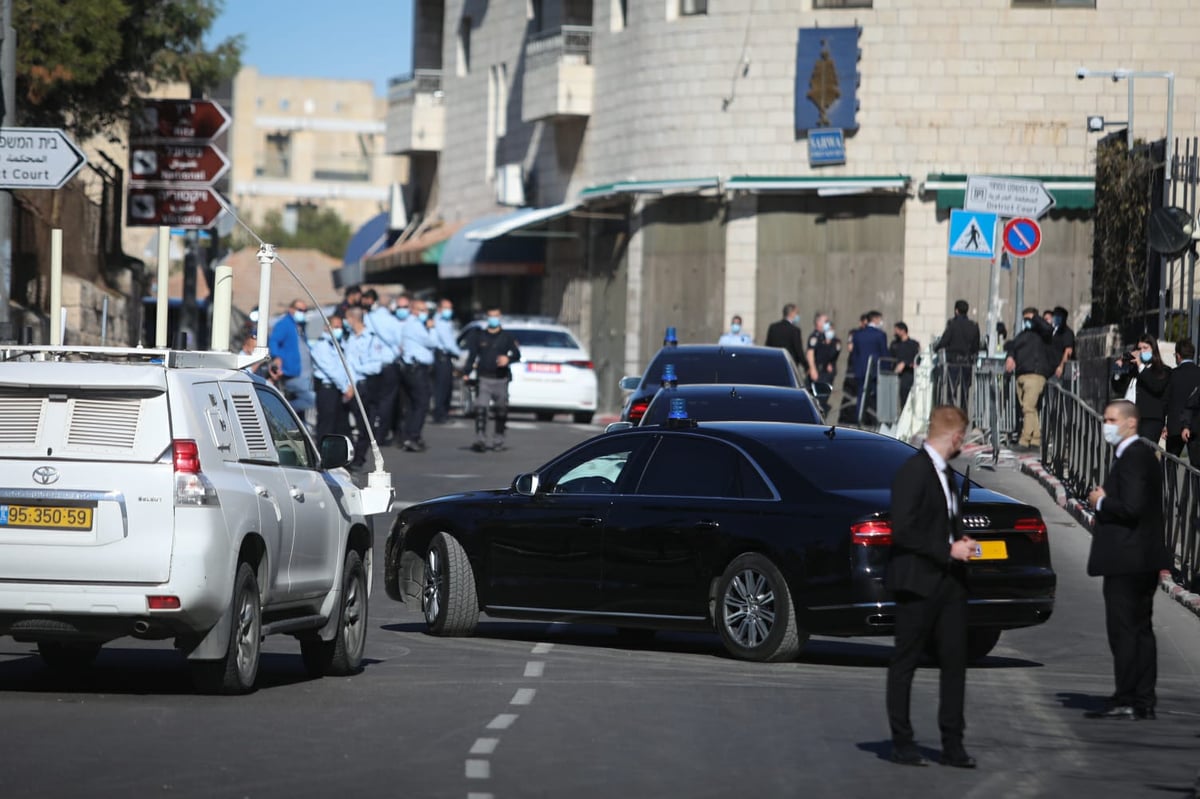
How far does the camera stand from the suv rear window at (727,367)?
23706 millimetres

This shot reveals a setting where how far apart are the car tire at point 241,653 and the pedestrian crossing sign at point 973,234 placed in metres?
16.8

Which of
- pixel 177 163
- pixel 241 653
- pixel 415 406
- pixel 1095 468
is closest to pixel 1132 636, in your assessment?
pixel 241 653

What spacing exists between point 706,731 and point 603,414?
37348mm

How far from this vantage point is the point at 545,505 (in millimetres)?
14211

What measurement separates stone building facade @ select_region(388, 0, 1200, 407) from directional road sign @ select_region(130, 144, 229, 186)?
1975 centimetres

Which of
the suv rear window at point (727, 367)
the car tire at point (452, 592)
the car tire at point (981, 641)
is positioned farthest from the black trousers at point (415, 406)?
the car tire at point (981, 641)

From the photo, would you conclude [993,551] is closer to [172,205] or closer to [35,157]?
[35,157]

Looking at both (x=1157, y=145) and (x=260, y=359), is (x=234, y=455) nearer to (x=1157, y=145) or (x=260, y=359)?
(x=260, y=359)

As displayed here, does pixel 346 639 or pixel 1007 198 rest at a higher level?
pixel 1007 198

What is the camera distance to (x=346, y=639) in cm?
1259

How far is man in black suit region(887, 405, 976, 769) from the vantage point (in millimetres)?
9609

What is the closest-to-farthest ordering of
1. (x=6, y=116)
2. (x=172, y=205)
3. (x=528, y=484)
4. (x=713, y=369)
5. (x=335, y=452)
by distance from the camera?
(x=335, y=452), (x=528, y=484), (x=6, y=116), (x=713, y=369), (x=172, y=205)

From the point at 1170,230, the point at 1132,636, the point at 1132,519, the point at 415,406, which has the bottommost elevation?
the point at 1132,636

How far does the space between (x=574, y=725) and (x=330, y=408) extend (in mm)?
16596
